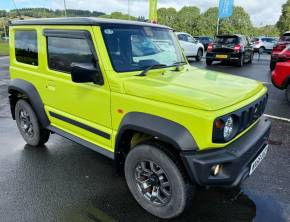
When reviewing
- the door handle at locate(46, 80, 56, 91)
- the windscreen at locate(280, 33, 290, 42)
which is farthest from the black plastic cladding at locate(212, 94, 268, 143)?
the windscreen at locate(280, 33, 290, 42)

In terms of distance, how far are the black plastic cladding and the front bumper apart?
0.11 meters

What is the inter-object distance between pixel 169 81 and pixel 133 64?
51 cm

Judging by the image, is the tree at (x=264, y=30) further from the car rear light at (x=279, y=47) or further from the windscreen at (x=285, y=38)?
the car rear light at (x=279, y=47)

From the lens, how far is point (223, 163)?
2.45 meters

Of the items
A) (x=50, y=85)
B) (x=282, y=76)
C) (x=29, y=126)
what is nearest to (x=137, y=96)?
(x=50, y=85)

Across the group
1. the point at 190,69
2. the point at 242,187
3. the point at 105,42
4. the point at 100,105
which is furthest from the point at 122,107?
the point at 242,187

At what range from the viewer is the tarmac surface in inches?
117

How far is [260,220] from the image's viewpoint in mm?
2891

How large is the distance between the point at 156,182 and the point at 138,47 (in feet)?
5.08

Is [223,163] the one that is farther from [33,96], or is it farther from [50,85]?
[33,96]

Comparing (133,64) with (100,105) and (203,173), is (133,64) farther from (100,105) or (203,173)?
(203,173)

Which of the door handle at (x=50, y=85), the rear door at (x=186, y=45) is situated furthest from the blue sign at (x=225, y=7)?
the door handle at (x=50, y=85)

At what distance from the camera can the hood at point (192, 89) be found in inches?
99.0

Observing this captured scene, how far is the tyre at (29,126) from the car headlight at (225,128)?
2830 mm
